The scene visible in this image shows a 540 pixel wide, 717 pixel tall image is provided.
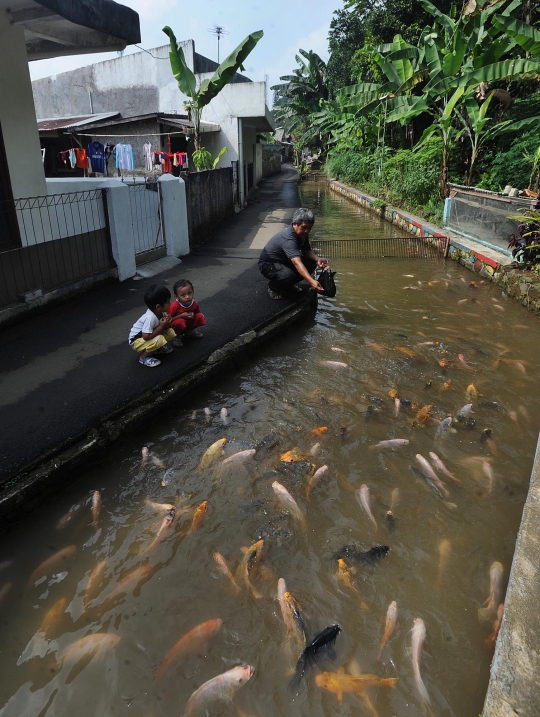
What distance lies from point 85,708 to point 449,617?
2255 mm

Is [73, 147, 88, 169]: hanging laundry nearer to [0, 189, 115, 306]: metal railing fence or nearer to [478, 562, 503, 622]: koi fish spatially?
[0, 189, 115, 306]: metal railing fence

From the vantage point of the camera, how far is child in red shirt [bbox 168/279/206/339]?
5.69m

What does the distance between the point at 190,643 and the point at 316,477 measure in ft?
5.79

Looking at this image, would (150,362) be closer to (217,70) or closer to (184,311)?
(184,311)

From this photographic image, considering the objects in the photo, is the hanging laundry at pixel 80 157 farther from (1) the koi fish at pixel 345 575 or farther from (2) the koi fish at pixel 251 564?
(1) the koi fish at pixel 345 575

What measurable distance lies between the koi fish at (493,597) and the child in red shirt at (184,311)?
4.10 metres

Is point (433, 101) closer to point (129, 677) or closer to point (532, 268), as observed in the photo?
point (532, 268)

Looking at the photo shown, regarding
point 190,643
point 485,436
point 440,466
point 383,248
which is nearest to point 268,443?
point 440,466

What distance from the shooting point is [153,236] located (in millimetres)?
9812

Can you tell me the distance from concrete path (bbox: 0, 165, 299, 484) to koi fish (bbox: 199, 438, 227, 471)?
980 millimetres

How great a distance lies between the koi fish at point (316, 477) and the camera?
419 cm

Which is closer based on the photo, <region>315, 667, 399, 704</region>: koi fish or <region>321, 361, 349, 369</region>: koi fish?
<region>315, 667, 399, 704</region>: koi fish

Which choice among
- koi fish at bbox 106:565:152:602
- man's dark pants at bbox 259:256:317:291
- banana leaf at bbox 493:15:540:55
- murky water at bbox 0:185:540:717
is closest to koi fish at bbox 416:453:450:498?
murky water at bbox 0:185:540:717

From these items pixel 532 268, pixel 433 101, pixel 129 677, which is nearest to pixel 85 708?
pixel 129 677
